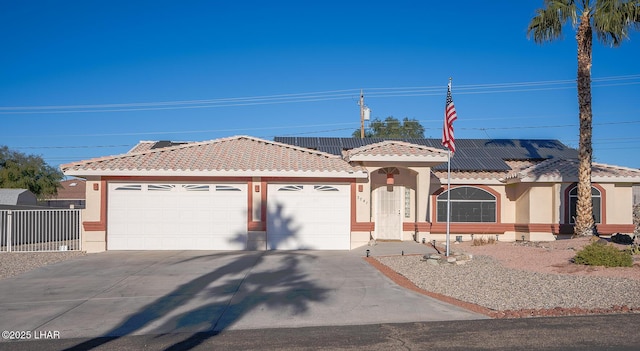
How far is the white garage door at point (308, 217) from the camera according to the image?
59.0 ft

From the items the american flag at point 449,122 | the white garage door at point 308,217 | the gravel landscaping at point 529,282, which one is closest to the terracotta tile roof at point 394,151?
the white garage door at point 308,217

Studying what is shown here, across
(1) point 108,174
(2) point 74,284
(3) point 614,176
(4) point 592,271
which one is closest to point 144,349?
(2) point 74,284

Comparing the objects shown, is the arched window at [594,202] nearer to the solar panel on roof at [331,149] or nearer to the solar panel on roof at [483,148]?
the solar panel on roof at [483,148]

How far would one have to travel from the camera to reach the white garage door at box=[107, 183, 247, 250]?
57.9ft

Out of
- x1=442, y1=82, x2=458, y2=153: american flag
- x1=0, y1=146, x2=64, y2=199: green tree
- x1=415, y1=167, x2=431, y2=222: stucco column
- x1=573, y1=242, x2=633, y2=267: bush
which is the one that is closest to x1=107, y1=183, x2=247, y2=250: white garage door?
x1=415, y1=167, x2=431, y2=222: stucco column

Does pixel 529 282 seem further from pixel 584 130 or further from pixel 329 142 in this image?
pixel 329 142

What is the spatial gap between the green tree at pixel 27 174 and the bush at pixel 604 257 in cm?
3984

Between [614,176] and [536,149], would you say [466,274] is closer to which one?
[614,176]

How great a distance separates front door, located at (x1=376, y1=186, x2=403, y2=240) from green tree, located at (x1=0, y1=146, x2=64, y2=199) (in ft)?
103

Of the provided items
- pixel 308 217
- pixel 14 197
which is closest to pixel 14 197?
pixel 14 197

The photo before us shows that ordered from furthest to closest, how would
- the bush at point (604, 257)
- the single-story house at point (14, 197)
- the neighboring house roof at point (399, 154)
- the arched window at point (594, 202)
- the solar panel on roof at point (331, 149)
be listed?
the single-story house at point (14, 197), the solar panel on roof at point (331, 149), the arched window at point (594, 202), the neighboring house roof at point (399, 154), the bush at point (604, 257)

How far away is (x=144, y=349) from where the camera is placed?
7426 millimetres

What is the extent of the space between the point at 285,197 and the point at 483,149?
11.2 metres

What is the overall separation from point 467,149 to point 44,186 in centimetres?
3340
